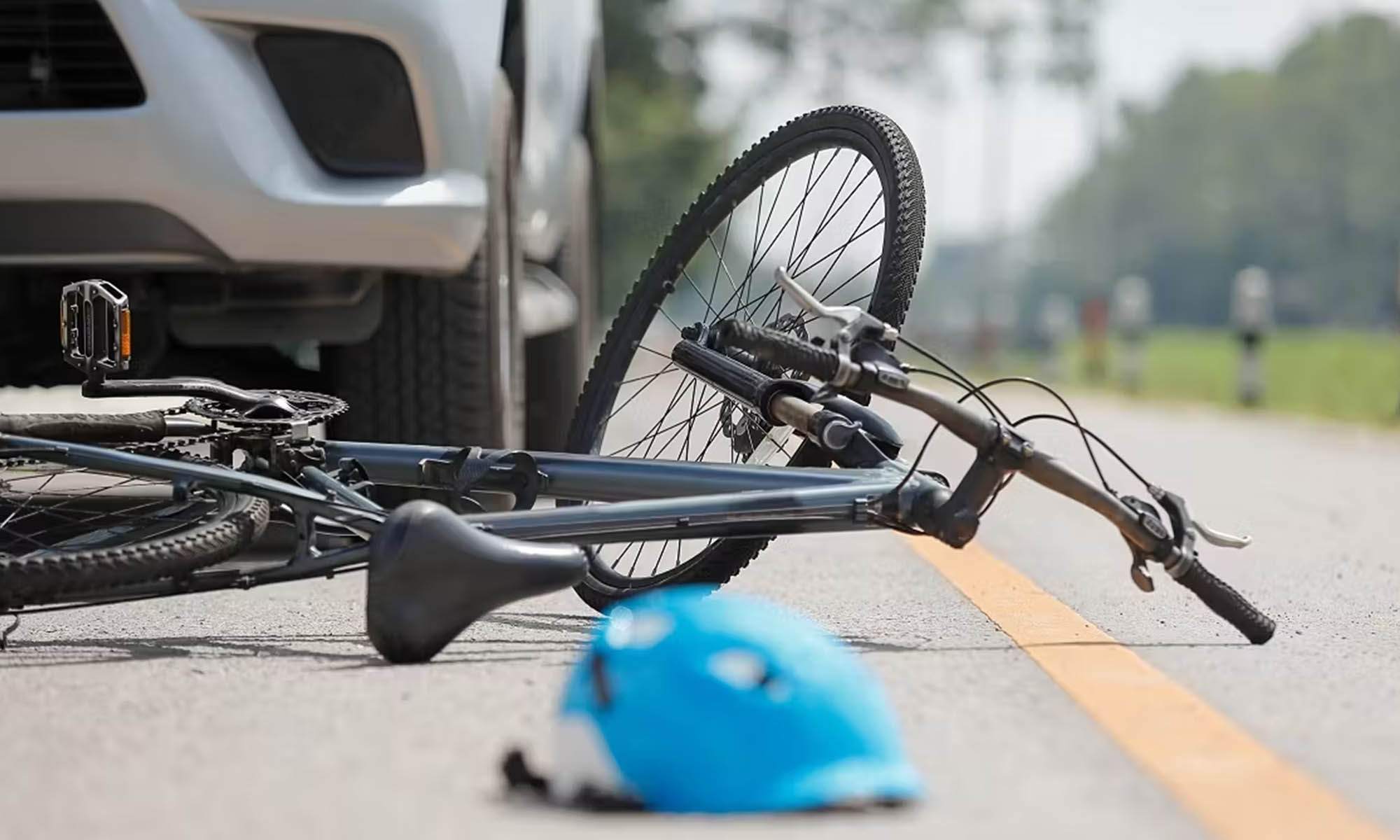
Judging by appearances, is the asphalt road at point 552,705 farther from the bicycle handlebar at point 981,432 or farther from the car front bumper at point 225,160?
the car front bumper at point 225,160

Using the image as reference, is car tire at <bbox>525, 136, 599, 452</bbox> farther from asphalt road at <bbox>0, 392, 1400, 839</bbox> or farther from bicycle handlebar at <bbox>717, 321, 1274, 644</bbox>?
bicycle handlebar at <bbox>717, 321, 1274, 644</bbox>

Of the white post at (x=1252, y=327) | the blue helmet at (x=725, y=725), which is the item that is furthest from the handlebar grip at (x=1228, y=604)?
the white post at (x=1252, y=327)

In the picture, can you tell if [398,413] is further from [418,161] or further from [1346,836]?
[1346,836]

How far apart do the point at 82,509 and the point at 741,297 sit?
1.41 m

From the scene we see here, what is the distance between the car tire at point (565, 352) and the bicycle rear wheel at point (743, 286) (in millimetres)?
2545

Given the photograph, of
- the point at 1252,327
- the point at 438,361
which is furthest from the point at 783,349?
the point at 1252,327

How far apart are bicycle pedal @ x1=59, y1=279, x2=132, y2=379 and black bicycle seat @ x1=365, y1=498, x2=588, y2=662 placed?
33.0 inches

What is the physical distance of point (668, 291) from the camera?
516cm

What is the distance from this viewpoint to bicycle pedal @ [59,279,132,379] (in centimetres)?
415

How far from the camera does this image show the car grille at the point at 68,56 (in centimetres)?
482

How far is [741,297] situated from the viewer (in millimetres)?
4801

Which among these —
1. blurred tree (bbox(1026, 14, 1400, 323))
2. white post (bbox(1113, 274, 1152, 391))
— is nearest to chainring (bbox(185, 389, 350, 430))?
white post (bbox(1113, 274, 1152, 391))

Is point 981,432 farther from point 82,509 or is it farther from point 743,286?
point 82,509

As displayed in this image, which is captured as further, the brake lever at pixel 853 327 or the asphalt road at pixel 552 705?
the brake lever at pixel 853 327
